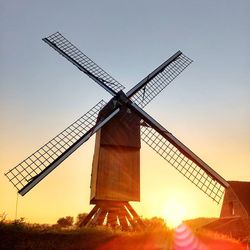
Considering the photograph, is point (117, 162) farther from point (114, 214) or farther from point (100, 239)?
point (100, 239)

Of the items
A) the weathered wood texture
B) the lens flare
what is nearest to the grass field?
the lens flare

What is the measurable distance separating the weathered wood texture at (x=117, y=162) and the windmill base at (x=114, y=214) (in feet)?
1.28

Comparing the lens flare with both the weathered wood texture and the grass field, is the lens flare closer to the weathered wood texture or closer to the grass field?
the grass field

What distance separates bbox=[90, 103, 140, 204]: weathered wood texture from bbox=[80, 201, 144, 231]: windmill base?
0.39m

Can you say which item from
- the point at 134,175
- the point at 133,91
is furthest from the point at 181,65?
the point at 134,175

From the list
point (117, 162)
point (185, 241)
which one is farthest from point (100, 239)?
point (117, 162)

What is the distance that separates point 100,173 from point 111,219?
2.18 m

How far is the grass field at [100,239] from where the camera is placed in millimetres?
13037

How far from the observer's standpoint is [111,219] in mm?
17828

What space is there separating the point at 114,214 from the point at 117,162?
236cm

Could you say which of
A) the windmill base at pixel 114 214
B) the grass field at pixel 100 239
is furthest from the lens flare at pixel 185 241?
the windmill base at pixel 114 214

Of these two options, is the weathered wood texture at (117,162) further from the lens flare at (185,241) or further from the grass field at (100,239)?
the lens flare at (185,241)

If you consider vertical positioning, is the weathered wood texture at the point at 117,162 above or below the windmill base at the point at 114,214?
above

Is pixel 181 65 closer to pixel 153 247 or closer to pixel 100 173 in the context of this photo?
pixel 100 173
